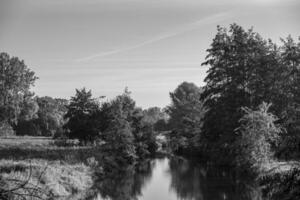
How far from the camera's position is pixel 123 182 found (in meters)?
27.3

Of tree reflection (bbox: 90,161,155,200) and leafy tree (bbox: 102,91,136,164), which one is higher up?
leafy tree (bbox: 102,91,136,164)

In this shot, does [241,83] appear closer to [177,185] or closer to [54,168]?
[177,185]

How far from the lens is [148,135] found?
158 ft

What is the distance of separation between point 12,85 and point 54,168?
3944cm

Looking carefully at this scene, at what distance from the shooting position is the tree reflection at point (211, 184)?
20.8m

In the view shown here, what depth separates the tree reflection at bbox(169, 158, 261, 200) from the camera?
818 inches

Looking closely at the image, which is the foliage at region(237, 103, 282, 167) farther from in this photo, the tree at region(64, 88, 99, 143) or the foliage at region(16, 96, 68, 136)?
the foliage at region(16, 96, 68, 136)

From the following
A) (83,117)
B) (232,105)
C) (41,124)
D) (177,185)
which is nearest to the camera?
(177,185)

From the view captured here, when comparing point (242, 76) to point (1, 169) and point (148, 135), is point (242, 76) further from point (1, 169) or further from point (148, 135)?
point (1, 169)

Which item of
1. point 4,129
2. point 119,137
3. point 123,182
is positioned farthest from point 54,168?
point 4,129

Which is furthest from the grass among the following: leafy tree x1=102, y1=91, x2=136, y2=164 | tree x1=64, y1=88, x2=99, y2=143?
tree x1=64, y1=88, x2=99, y2=143

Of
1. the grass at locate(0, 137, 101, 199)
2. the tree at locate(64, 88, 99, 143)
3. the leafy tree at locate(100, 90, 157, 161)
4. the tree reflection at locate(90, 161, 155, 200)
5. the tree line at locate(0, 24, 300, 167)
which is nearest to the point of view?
the grass at locate(0, 137, 101, 199)

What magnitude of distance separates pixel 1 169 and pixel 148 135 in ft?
94.5

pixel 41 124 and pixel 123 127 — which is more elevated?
pixel 41 124
